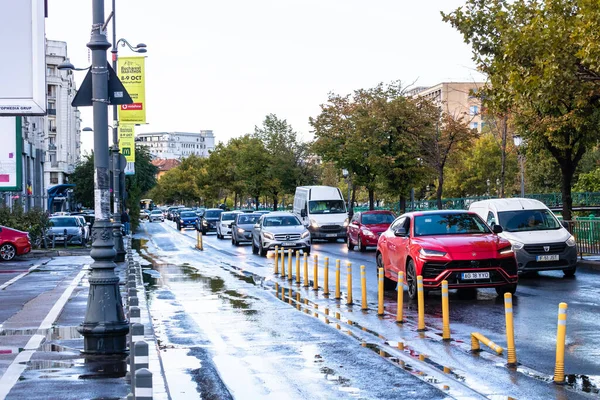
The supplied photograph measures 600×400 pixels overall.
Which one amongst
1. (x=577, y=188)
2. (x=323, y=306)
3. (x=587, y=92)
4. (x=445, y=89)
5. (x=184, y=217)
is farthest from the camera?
(x=445, y=89)

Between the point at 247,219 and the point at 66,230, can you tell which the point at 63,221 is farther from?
the point at 247,219

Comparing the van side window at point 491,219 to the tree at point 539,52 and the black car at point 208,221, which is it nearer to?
the tree at point 539,52

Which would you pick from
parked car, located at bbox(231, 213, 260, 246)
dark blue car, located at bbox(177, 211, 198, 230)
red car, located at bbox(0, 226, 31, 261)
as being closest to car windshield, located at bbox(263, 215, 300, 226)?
parked car, located at bbox(231, 213, 260, 246)

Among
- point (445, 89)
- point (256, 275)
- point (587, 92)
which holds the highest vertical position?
point (445, 89)

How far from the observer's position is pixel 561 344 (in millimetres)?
9195

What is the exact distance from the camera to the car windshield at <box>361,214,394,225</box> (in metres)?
38.1

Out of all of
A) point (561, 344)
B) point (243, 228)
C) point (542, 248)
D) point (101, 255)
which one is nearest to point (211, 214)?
point (243, 228)

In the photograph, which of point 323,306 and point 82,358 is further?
point 323,306

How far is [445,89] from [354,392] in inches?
6117

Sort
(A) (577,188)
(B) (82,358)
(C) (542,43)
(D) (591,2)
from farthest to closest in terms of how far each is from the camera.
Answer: (A) (577,188) < (C) (542,43) < (D) (591,2) < (B) (82,358)

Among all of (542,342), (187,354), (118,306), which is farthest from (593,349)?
(118,306)

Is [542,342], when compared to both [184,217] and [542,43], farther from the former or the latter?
[184,217]

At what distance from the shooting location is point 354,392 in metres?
9.20

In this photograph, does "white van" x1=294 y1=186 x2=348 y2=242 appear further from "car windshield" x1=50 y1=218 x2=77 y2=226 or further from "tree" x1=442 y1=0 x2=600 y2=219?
"tree" x1=442 y1=0 x2=600 y2=219
